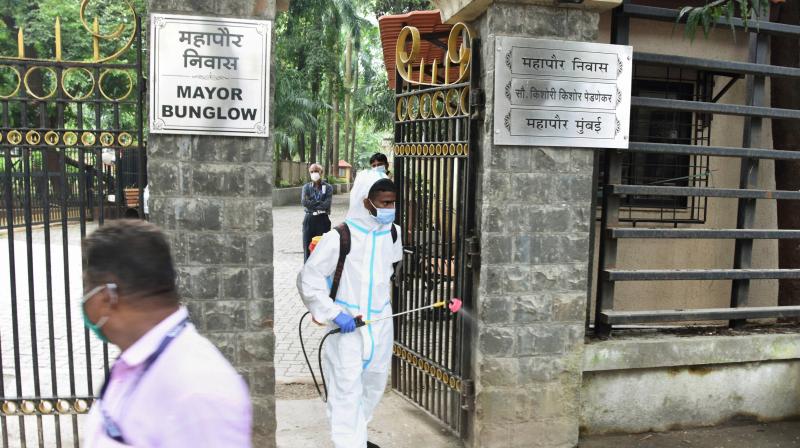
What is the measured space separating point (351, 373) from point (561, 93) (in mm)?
2119

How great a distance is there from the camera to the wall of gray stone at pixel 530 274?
402cm

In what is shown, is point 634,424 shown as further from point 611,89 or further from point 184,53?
point 184,53

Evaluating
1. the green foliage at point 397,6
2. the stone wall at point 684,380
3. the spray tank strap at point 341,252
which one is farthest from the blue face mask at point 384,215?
the green foliage at point 397,6

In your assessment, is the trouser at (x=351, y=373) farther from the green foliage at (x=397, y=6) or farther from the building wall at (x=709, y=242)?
the green foliage at (x=397, y=6)

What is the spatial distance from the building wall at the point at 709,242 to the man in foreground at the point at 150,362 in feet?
15.8

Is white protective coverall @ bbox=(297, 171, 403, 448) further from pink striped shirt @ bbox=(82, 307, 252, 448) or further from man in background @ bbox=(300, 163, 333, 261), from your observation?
man in background @ bbox=(300, 163, 333, 261)

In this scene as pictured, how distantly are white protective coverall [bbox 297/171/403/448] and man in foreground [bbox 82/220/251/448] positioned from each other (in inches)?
83.3

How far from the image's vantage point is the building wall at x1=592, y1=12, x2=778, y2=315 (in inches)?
224

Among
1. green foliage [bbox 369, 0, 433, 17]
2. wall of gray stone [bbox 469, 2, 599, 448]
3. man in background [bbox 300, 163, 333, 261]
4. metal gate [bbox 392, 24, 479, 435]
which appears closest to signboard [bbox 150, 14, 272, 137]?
metal gate [bbox 392, 24, 479, 435]

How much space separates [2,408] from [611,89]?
4.15 metres

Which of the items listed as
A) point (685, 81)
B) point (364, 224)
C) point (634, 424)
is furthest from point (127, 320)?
point (685, 81)

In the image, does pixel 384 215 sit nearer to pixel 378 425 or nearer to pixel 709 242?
pixel 378 425

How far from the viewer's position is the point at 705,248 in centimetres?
594

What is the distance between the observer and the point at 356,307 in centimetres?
378
